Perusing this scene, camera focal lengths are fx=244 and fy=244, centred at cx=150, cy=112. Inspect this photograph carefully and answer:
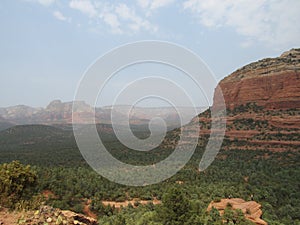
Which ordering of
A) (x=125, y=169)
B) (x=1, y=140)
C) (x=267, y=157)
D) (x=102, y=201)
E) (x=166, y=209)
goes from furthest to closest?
(x=1, y=140), (x=267, y=157), (x=125, y=169), (x=102, y=201), (x=166, y=209)

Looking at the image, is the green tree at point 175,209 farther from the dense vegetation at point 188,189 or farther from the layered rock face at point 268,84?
the layered rock face at point 268,84

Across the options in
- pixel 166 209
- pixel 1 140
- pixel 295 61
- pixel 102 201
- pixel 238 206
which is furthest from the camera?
pixel 1 140

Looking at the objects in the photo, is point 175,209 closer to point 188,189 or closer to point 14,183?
point 14,183

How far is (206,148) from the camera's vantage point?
41594 millimetres

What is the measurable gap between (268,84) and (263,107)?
550 cm

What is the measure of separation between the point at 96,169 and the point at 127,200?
21.9 ft

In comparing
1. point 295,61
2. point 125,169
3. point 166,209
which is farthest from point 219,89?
point 166,209

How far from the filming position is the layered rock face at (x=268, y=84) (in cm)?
4459

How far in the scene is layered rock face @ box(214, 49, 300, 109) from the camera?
44.6m

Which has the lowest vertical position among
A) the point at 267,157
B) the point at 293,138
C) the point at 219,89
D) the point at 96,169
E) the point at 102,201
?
the point at 102,201

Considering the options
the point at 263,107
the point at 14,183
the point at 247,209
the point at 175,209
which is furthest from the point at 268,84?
the point at 14,183

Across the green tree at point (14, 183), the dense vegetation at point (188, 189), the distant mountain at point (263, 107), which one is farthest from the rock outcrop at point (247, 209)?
the distant mountain at point (263, 107)

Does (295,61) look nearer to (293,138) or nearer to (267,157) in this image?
(293,138)

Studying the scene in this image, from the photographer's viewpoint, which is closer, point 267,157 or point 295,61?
point 267,157
